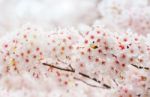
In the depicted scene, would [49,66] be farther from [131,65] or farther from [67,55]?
[131,65]

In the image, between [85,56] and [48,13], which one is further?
[48,13]

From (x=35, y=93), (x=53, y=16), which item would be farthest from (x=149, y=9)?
(x=53, y=16)

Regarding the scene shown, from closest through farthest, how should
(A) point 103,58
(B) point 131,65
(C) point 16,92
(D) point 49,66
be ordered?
(A) point 103,58, (B) point 131,65, (D) point 49,66, (C) point 16,92

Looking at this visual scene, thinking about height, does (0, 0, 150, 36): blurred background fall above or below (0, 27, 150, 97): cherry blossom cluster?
above

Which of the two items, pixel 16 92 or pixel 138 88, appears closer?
pixel 138 88

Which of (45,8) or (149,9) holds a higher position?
(45,8)

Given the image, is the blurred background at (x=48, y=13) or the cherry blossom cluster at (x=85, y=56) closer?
the cherry blossom cluster at (x=85, y=56)

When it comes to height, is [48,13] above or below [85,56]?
above

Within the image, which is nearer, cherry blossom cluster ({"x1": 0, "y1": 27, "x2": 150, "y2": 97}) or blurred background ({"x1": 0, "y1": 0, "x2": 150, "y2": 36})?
cherry blossom cluster ({"x1": 0, "y1": 27, "x2": 150, "y2": 97})
